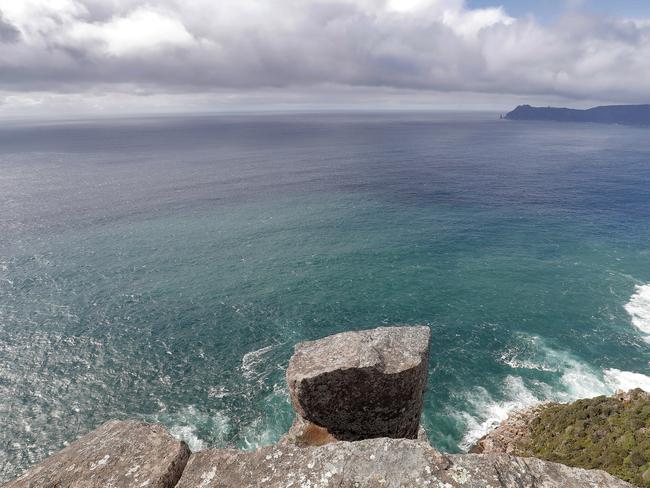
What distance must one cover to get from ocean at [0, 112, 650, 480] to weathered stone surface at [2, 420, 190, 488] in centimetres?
2761

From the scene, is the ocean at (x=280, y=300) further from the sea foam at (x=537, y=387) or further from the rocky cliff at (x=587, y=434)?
the rocky cliff at (x=587, y=434)

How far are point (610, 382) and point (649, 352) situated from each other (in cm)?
941

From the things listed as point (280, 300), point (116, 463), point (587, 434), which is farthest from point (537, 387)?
point (116, 463)

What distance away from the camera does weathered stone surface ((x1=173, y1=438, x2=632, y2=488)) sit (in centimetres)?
1152

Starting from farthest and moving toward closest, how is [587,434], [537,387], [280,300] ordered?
[280,300] < [537,387] < [587,434]

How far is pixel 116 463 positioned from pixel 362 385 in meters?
12.3

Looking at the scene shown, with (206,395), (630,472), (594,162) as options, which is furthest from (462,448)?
(594,162)

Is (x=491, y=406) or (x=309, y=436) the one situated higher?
(x=309, y=436)

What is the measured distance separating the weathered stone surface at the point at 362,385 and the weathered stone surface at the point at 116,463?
8.88 m

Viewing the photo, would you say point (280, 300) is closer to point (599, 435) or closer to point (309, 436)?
point (309, 436)

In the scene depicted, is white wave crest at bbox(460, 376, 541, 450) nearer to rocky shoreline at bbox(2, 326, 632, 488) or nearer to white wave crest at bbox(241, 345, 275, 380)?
white wave crest at bbox(241, 345, 275, 380)

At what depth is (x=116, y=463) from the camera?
1273 cm

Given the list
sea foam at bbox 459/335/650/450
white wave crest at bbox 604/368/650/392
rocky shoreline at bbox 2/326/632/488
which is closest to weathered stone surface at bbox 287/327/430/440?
rocky shoreline at bbox 2/326/632/488

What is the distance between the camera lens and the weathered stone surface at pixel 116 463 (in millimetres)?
12141
